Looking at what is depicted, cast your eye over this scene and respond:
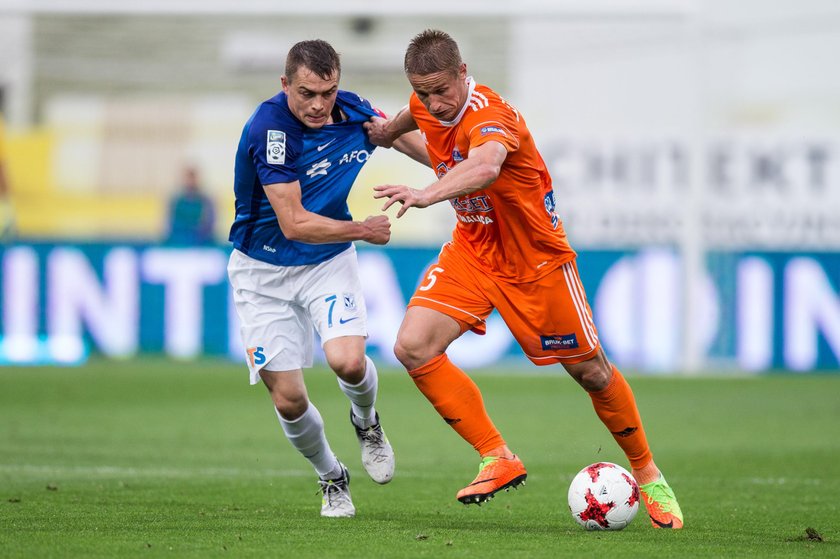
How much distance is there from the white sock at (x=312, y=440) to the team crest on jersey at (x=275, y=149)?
125 cm

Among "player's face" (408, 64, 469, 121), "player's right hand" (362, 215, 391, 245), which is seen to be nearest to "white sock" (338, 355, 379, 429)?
"player's right hand" (362, 215, 391, 245)

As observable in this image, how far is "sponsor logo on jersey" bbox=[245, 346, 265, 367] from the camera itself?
6566 mm

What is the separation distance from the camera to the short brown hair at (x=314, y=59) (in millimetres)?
6250

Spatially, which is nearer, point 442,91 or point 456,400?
point 442,91

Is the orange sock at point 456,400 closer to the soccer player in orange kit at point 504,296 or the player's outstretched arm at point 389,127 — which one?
the soccer player in orange kit at point 504,296

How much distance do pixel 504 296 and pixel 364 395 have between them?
96 centimetres

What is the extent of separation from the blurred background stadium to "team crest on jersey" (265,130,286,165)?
379 inches

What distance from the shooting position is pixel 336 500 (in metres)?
6.59

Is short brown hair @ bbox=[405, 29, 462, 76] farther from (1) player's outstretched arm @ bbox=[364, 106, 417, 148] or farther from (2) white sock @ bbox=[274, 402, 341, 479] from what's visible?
(2) white sock @ bbox=[274, 402, 341, 479]

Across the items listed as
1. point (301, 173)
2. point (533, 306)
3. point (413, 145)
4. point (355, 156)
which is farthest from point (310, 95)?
point (533, 306)

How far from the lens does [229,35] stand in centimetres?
2297

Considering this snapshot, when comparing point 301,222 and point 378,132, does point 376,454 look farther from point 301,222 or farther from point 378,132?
point 378,132

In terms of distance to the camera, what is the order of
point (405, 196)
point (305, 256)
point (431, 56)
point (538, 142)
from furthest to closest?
point (538, 142) → point (305, 256) → point (431, 56) → point (405, 196)

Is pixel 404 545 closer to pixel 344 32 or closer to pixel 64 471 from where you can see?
pixel 64 471
